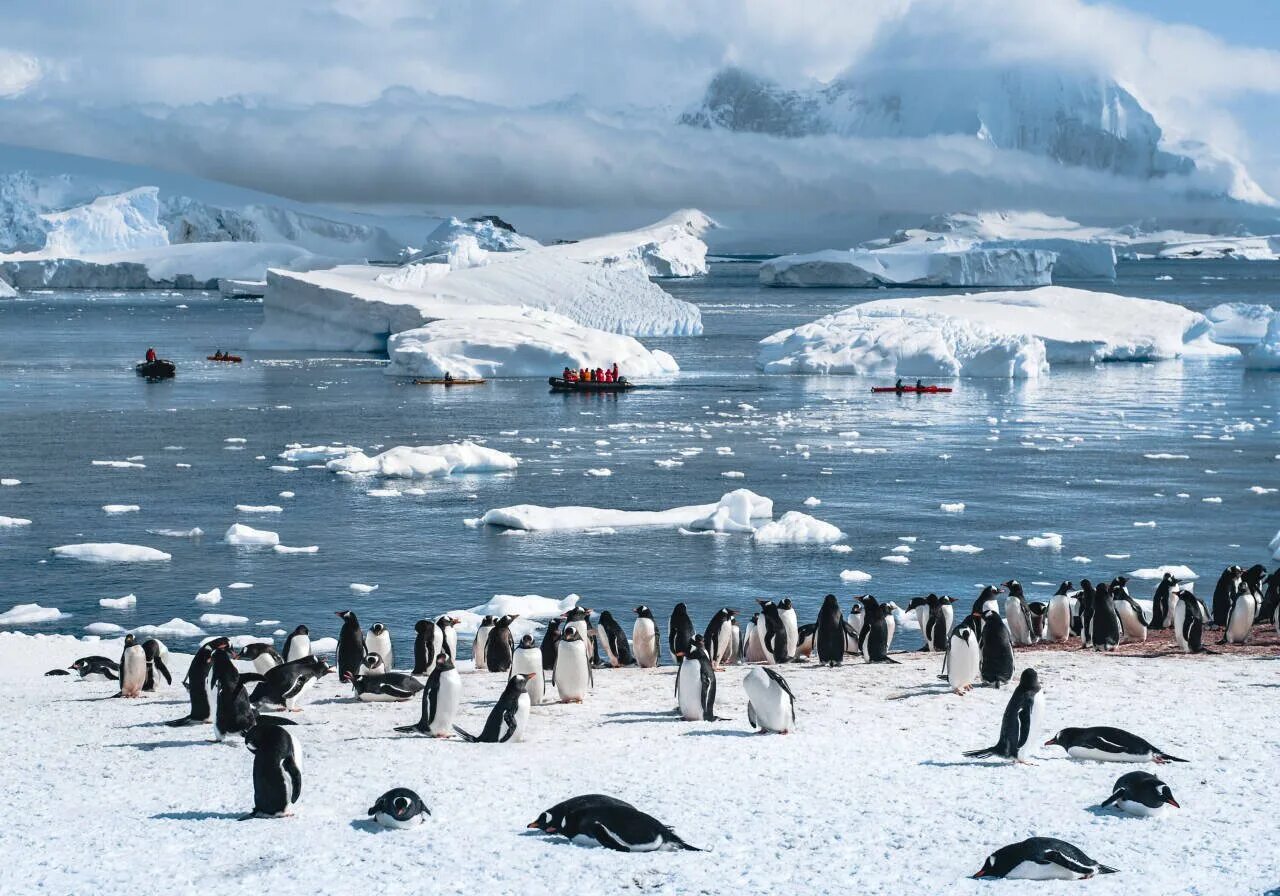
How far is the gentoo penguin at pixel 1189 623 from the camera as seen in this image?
44.5ft

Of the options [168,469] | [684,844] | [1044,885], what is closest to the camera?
[1044,885]

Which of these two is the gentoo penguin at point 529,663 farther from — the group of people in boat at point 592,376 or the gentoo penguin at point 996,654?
the group of people in boat at point 592,376

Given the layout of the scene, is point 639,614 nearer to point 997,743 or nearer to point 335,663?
point 335,663

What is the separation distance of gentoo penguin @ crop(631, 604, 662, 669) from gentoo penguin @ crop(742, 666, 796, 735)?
3985mm

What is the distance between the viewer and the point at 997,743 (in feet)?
31.9

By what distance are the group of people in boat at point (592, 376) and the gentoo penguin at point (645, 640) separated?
32.5m

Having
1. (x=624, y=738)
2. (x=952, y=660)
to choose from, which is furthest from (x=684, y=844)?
(x=952, y=660)

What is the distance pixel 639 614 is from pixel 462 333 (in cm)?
3868

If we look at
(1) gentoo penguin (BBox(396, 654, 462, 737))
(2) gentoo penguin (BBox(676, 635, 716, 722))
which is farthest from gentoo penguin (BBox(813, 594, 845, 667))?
(1) gentoo penguin (BBox(396, 654, 462, 737))

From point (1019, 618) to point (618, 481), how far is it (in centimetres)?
1388

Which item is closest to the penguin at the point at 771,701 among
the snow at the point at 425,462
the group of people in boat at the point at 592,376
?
the snow at the point at 425,462

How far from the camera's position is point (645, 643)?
14367 millimetres

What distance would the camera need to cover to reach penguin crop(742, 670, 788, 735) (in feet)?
33.6

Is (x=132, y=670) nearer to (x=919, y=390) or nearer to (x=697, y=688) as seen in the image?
(x=697, y=688)
